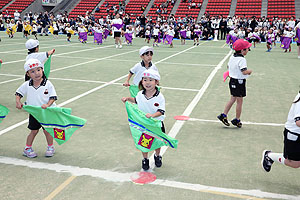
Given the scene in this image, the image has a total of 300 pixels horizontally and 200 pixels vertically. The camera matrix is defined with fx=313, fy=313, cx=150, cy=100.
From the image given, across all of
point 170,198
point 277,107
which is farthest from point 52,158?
point 277,107

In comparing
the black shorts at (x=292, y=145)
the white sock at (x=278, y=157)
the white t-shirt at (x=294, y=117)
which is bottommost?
the white sock at (x=278, y=157)

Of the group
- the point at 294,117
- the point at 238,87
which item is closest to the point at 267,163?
the point at 294,117

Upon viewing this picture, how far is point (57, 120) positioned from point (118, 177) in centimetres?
125

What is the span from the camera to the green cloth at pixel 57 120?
4.58 m

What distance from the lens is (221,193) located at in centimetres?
389

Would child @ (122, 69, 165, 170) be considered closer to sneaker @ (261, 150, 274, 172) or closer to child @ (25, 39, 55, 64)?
sneaker @ (261, 150, 274, 172)

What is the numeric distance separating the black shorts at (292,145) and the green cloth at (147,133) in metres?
1.38

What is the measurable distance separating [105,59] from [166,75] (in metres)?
5.23

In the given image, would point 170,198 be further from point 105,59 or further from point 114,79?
point 105,59

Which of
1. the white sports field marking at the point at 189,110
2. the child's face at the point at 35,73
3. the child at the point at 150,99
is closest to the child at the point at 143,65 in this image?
the white sports field marking at the point at 189,110

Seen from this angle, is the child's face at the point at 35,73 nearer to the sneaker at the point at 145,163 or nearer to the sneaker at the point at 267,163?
the sneaker at the point at 145,163

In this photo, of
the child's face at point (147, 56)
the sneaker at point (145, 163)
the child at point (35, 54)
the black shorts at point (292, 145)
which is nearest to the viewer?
the black shorts at point (292, 145)

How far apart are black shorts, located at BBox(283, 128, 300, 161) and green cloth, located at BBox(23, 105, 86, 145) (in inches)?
109

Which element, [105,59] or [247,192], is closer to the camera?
[247,192]
